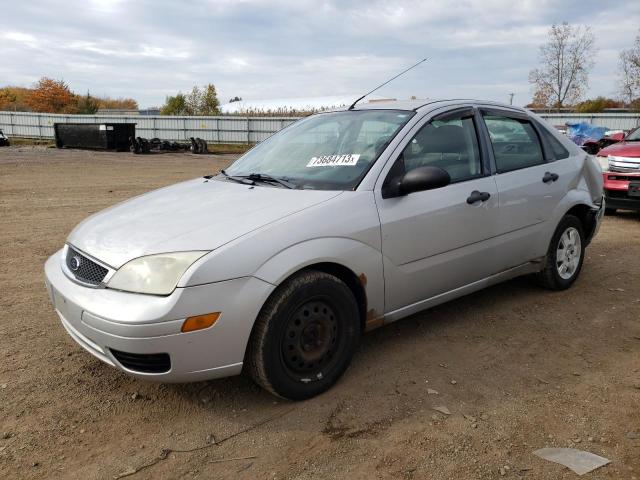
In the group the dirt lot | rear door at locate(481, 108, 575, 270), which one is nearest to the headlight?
the dirt lot

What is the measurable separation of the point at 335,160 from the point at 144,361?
171cm

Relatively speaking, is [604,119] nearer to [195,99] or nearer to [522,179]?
[522,179]

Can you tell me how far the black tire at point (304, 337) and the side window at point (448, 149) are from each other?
1038mm

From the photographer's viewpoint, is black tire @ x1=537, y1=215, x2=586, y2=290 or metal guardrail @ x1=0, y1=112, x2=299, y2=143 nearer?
black tire @ x1=537, y1=215, x2=586, y2=290

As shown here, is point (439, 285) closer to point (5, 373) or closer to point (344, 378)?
point (344, 378)

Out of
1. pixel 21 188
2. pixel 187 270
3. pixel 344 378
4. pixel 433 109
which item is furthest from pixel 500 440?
pixel 21 188

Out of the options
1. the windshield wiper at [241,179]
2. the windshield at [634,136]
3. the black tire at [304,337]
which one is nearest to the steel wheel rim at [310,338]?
the black tire at [304,337]

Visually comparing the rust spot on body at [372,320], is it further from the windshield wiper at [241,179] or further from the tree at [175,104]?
the tree at [175,104]

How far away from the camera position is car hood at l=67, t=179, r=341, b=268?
2762mm

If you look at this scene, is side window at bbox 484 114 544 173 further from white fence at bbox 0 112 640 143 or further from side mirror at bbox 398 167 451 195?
white fence at bbox 0 112 640 143

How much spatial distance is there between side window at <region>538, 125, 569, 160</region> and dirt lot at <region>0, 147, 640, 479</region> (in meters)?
1.29

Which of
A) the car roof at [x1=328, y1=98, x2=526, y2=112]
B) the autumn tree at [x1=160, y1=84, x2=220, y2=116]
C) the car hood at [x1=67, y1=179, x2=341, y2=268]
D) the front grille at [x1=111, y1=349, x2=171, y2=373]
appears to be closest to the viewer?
the front grille at [x1=111, y1=349, x2=171, y2=373]

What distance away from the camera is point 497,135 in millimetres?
4195

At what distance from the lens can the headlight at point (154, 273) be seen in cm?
260
